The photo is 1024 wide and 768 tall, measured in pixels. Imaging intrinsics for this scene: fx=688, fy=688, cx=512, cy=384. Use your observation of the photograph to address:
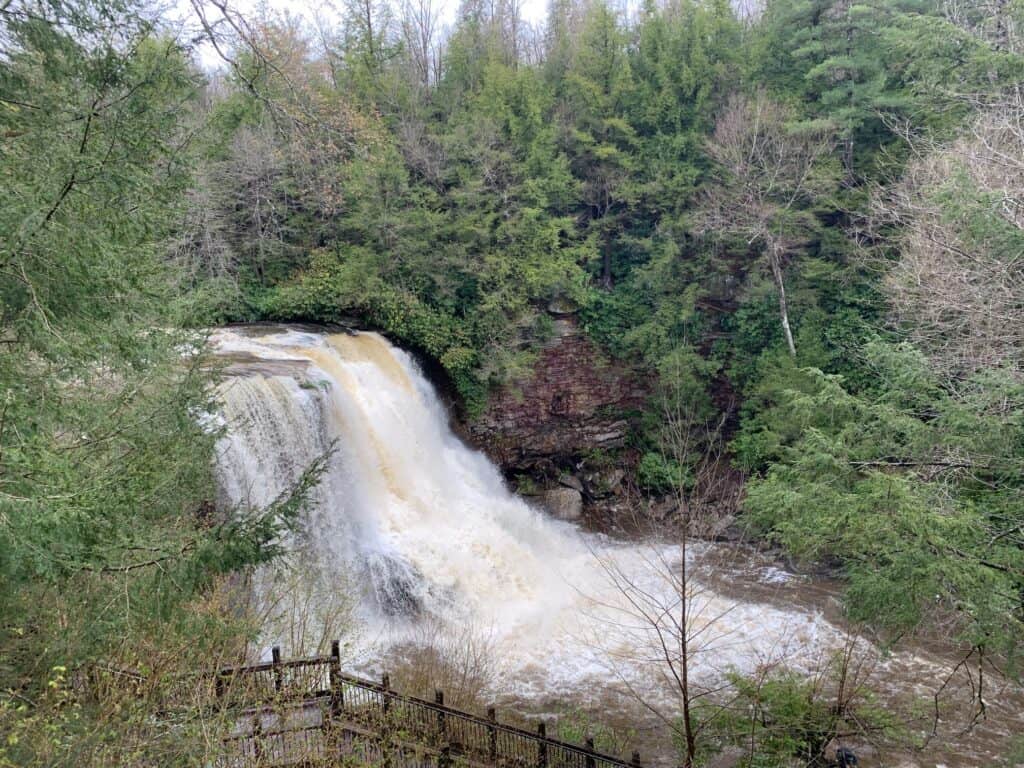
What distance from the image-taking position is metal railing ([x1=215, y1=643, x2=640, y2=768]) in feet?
18.1

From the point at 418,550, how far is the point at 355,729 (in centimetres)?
555

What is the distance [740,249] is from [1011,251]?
1047 cm

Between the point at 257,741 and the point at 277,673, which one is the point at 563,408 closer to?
the point at 277,673

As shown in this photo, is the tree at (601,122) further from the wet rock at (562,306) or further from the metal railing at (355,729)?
the metal railing at (355,729)

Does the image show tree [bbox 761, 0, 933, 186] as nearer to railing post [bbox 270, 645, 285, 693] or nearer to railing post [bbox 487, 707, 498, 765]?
railing post [bbox 487, 707, 498, 765]

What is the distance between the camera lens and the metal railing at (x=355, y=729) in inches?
217

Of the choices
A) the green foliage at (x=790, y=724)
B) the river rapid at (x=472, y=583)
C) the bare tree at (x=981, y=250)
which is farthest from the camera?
the river rapid at (x=472, y=583)

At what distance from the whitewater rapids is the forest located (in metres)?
1.25

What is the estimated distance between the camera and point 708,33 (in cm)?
1878

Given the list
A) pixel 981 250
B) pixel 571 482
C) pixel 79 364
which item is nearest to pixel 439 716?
pixel 79 364

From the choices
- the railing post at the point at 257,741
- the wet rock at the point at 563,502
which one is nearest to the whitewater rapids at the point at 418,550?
the wet rock at the point at 563,502

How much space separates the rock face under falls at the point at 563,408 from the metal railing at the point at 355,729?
32.4 feet

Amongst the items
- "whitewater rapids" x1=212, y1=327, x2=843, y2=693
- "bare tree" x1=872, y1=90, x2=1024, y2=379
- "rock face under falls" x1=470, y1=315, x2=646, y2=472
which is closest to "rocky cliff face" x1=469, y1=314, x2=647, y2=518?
"rock face under falls" x1=470, y1=315, x2=646, y2=472

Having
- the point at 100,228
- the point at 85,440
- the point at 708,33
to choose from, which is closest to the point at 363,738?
the point at 85,440
